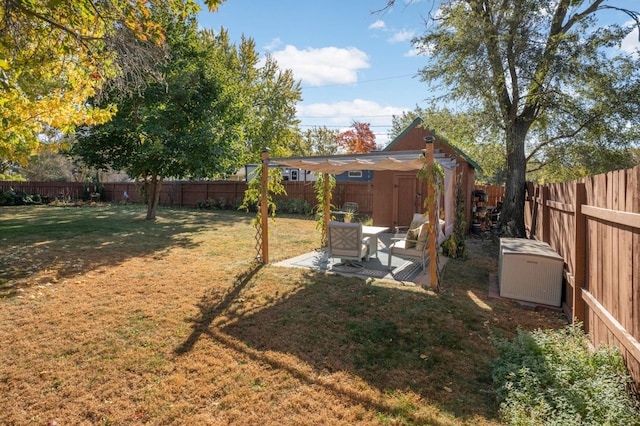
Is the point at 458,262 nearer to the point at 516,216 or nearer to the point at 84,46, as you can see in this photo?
the point at 516,216

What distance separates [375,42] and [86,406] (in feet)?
38.9

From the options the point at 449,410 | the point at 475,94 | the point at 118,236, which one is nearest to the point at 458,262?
the point at 475,94

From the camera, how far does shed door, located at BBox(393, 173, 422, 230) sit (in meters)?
11.1

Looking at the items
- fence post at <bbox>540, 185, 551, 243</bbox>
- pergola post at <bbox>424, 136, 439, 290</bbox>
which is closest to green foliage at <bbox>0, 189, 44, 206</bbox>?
pergola post at <bbox>424, 136, 439, 290</bbox>

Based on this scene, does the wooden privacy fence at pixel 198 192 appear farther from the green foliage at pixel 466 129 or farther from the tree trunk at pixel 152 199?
the green foliage at pixel 466 129

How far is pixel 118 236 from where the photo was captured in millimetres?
9680

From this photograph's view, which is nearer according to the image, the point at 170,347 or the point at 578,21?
the point at 170,347

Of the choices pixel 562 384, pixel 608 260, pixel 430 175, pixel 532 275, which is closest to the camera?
pixel 562 384

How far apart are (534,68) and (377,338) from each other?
760 centimetres

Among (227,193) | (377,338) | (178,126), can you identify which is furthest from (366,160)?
(227,193)

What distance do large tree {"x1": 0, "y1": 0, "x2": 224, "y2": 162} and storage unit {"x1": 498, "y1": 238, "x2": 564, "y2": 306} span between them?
5.39 meters

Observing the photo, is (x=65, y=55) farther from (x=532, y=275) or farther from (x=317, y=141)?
(x=317, y=141)

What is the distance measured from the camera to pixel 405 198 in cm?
1126

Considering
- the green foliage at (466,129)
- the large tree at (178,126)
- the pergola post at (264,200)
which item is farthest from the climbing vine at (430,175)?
the large tree at (178,126)
